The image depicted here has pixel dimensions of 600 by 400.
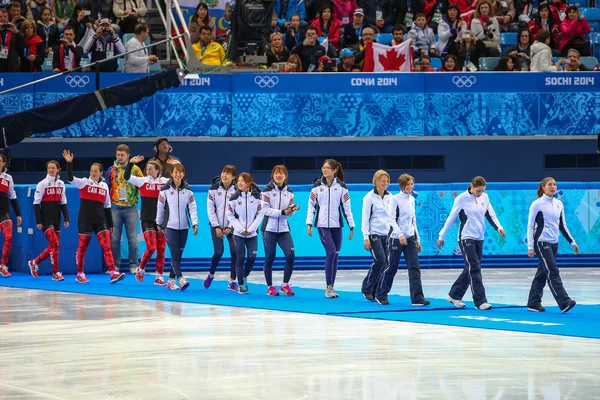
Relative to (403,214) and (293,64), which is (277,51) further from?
(403,214)

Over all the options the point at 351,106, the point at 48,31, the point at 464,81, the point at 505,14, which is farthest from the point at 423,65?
the point at 48,31

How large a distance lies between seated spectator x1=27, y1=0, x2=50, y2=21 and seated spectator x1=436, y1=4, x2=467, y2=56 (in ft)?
27.6

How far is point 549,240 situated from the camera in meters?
14.6

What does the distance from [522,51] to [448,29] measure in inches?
65.5

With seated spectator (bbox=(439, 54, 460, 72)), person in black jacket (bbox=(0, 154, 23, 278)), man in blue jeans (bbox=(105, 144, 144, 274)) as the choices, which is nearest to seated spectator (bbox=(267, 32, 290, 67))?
seated spectator (bbox=(439, 54, 460, 72))

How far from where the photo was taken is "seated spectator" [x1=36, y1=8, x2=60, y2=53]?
75.2 feet

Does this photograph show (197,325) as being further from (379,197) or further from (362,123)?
(362,123)

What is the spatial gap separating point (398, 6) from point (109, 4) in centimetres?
635

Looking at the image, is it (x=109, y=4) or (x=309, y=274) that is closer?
(x=309, y=274)

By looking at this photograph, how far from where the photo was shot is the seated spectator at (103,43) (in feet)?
72.3

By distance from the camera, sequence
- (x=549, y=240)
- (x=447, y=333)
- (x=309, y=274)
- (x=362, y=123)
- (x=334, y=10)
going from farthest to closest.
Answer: (x=334, y=10) < (x=362, y=123) < (x=309, y=274) < (x=549, y=240) < (x=447, y=333)

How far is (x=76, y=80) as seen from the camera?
2262 centimetres

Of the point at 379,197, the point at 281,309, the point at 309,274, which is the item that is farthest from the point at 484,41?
the point at 281,309

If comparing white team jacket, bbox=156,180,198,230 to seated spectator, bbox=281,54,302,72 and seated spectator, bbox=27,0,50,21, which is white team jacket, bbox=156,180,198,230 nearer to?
seated spectator, bbox=281,54,302,72
